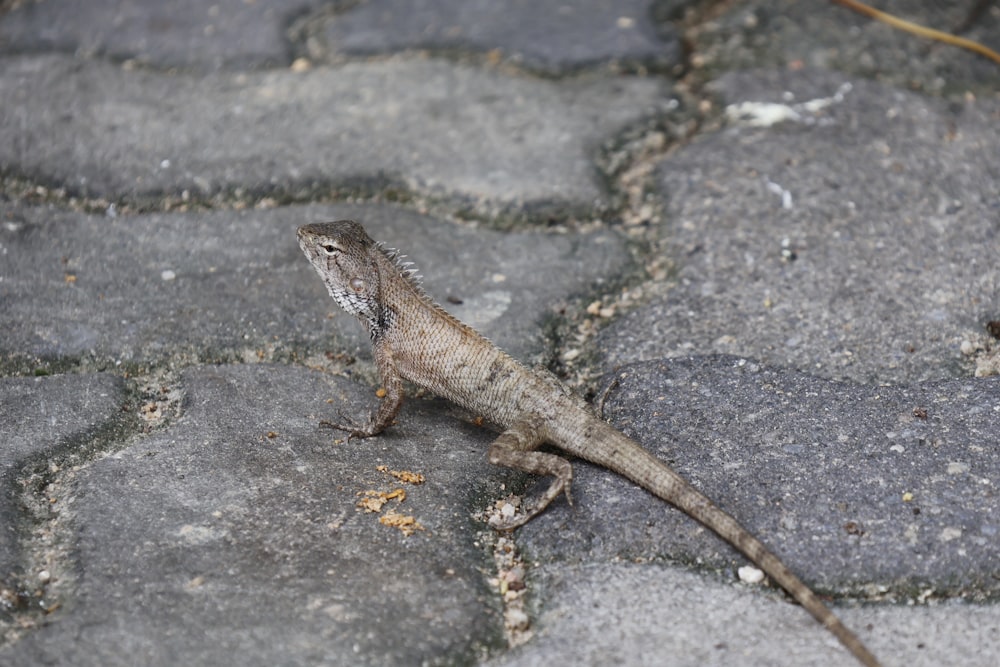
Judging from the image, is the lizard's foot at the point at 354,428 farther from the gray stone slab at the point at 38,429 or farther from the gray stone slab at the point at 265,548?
the gray stone slab at the point at 38,429

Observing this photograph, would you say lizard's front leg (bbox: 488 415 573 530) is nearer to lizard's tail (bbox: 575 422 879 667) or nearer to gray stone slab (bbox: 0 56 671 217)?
lizard's tail (bbox: 575 422 879 667)

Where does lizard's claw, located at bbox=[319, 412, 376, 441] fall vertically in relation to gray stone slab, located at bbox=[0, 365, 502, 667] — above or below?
below

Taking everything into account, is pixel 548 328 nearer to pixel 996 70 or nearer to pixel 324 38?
pixel 324 38

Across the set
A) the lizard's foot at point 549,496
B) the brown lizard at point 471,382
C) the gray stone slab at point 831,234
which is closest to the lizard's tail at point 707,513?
the brown lizard at point 471,382

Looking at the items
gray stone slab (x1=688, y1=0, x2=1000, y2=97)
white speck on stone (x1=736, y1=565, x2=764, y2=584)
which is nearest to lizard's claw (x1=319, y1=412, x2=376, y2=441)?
white speck on stone (x1=736, y1=565, x2=764, y2=584)

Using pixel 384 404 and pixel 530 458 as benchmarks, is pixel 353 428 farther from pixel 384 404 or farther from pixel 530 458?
pixel 530 458
